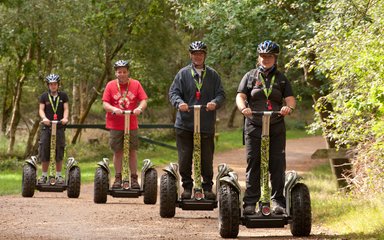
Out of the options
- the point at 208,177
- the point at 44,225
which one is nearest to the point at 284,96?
the point at 208,177

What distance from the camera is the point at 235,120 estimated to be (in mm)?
54438

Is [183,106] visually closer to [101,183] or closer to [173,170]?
[173,170]

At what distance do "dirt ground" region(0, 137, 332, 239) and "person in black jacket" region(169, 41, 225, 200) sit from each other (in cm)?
65

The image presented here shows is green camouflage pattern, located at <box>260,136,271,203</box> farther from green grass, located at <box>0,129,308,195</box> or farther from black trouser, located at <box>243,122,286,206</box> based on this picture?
green grass, located at <box>0,129,308,195</box>

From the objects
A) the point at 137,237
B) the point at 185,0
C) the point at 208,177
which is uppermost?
the point at 185,0

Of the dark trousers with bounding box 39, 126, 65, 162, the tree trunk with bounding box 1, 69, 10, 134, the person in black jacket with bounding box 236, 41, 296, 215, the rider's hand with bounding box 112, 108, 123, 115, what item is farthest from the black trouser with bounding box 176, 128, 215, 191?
the tree trunk with bounding box 1, 69, 10, 134

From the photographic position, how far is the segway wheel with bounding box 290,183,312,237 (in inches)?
360

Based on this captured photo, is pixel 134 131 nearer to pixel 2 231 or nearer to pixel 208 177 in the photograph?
pixel 208 177

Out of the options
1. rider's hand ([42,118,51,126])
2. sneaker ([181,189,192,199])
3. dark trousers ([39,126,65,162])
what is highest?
rider's hand ([42,118,51,126])

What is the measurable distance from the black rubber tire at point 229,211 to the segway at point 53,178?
5.58m

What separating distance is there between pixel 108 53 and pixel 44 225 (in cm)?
1856

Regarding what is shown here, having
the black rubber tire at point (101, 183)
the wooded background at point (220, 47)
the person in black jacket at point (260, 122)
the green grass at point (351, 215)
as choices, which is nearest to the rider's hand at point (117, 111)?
the black rubber tire at point (101, 183)

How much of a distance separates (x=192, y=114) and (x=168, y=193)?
109 cm

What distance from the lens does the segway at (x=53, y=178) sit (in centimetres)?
1443
